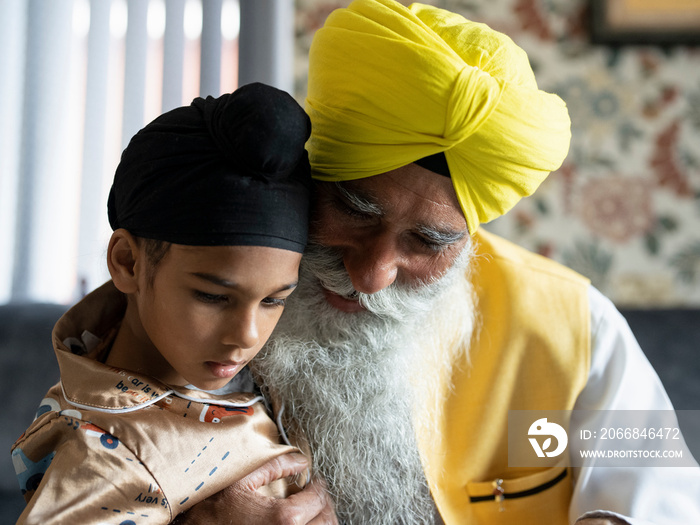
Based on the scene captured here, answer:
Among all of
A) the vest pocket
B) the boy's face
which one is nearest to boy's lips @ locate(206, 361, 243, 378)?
the boy's face

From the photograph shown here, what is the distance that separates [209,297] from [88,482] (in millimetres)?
294

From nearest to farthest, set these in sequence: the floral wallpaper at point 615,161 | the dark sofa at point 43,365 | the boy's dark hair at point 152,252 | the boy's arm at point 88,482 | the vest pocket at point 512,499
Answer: the boy's arm at point 88,482
the boy's dark hair at point 152,252
the vest pocket at point 512,499
the dark sofa at point 43,365
the floral wallpaper at point 615,161

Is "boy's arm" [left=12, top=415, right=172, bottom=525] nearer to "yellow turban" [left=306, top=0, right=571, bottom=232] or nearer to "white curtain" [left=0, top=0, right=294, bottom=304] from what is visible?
"yellow turban" [left=306, top=0, right=571, bottom=232]

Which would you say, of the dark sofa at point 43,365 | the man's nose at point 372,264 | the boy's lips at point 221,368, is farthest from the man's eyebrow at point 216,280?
the dark sofa at point 43,365

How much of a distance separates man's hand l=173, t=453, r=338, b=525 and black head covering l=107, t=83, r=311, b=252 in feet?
1.29

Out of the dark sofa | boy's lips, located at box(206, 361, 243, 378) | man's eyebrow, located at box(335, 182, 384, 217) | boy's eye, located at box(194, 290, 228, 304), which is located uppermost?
man's eyebrow, located at box(335, 182, 384, 217)

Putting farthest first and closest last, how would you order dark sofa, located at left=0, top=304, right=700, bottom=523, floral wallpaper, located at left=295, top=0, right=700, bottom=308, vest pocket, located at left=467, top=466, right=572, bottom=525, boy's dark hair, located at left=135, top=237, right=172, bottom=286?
floral wallpaper, located at left=295, top=0, right=700, bottom=308 → dark sofa, located at left=0, top=304, right=700, bottom=523 → vest pocket, located at left=467, top=466, right=572, bottom=525 → boy's dark hair, located at left=135, top=237, right=172, bottom=286

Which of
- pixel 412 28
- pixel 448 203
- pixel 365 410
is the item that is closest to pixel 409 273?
pixel 448 203

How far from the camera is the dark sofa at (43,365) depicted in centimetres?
200

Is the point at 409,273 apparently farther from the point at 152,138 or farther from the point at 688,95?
the point at 688,95

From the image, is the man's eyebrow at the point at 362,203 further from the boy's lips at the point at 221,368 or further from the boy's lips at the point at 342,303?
the boy's lips at the point at 221,368

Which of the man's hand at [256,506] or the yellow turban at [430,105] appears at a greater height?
the yellow turban at [430,105]

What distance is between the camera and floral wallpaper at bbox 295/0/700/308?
7.79 feet

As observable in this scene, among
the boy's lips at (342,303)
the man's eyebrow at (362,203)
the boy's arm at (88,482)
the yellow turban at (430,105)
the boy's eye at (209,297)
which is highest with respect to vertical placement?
the yellow turban at (430,105)
